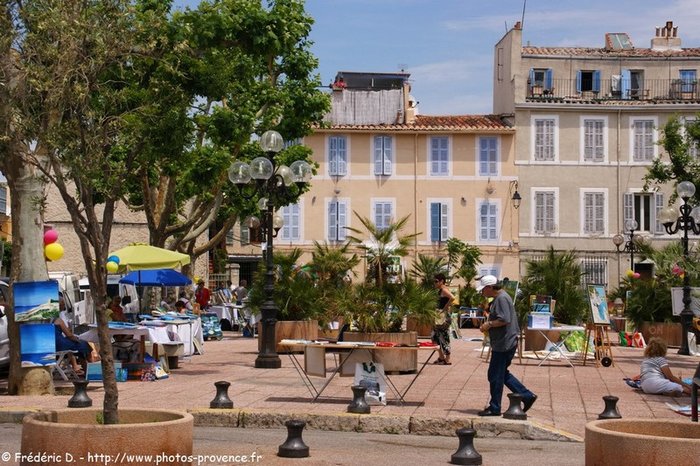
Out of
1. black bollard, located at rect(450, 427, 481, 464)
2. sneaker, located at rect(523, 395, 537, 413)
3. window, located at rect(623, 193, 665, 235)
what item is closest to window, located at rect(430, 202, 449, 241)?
window, located at rect(623, 193, 665, 235)

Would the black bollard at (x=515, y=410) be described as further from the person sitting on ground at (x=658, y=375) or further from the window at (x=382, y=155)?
the window at (x=382, y=155)

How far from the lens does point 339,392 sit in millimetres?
15258

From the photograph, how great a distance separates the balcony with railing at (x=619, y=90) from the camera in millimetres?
50844

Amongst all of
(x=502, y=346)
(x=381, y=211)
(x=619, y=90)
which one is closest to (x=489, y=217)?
(x=381, y=211)

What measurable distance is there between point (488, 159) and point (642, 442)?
139 feet

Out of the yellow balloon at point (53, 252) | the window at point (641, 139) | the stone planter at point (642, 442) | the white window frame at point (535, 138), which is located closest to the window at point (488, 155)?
the white window frame at point (535, 138)

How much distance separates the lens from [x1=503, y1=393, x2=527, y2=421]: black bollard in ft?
40.8

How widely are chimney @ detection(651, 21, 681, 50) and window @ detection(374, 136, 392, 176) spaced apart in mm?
13550

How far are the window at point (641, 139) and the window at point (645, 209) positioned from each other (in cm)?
158

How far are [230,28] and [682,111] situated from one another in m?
32.7

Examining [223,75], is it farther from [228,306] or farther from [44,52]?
[228,306]

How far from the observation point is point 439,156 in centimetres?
4975

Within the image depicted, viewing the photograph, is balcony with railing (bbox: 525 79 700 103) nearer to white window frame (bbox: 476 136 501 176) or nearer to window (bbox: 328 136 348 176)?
white window frame (bbox: 476 136 501 176)

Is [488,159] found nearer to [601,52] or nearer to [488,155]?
[488,155]
